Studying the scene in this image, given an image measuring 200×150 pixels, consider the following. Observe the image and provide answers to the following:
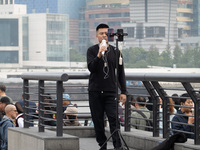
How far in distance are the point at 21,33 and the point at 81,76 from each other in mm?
118196

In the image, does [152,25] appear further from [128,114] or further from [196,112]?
[196,112]

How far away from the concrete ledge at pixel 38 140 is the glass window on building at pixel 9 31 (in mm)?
116464

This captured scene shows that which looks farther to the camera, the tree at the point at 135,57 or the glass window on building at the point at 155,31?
the glass window on building at the point at 155,31

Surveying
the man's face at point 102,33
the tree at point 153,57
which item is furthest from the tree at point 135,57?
the man's face at point 102,33

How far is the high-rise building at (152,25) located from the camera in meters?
143

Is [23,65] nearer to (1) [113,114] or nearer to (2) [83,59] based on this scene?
(2) [83,59]

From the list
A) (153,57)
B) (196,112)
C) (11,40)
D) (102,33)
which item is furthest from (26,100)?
(153,57)

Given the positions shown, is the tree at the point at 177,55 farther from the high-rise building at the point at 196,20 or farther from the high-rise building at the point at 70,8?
the high-rise building at the point at 70,8

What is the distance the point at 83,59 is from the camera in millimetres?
136000

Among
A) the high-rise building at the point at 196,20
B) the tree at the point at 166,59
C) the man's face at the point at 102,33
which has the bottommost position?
the tree at the point at 166,59

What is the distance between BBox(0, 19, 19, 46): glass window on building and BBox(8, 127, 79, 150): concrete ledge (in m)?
116

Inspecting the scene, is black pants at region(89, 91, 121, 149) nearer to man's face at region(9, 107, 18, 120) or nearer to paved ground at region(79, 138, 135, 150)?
paved ground at region(79, 138, 135, 150)

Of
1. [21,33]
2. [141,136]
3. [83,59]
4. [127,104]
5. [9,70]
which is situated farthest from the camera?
[83,59]

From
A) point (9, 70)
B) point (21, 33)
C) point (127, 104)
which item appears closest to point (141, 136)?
point (127, 104)
